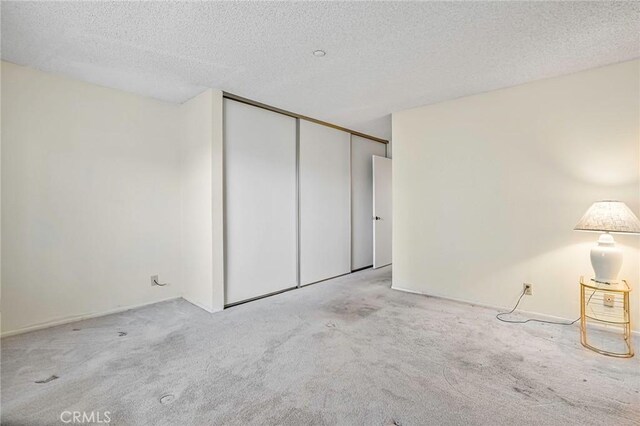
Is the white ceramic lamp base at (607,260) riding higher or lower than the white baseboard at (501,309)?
higher

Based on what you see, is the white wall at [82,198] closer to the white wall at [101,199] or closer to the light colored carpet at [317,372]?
the white wall at [101,199]

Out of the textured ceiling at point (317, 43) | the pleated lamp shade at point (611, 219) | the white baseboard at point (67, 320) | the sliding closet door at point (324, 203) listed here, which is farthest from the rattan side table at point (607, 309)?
the white baseboard at point (67, 320)

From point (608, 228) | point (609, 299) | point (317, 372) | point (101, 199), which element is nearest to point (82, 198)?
point (101, 199)

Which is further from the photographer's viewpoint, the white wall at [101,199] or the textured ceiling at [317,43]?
the white wall at [101,199]

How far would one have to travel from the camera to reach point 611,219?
7.99 ft

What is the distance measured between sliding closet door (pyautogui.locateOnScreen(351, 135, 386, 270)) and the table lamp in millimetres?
3091

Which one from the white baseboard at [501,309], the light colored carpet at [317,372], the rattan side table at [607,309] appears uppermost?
the rattan side table at [607,309]

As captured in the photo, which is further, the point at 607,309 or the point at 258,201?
the point at 258,201

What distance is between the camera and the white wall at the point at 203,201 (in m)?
3.30

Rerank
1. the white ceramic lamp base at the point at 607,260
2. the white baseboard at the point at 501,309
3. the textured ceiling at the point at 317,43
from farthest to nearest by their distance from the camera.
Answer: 1. the white baseboard at the point at 501,309
2. the white ceramic lamp base at the point at 607,260
3. the textured ceiling at the point at 317,43

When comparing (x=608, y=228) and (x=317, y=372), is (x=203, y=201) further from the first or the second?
(x=608, y=228)

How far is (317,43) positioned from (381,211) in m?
3.40

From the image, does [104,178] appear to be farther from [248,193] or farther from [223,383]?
[223,383]

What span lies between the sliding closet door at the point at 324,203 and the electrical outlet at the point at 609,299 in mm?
3112
